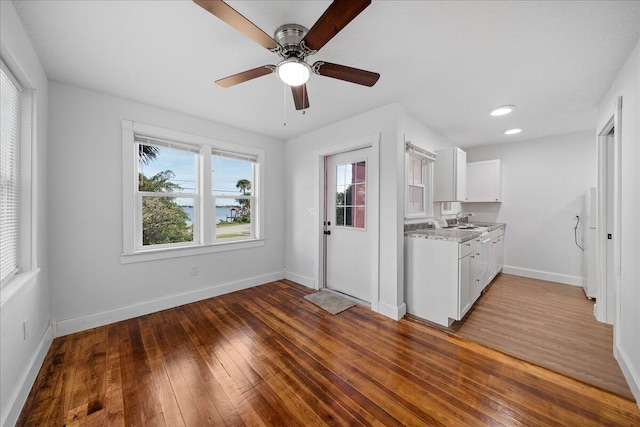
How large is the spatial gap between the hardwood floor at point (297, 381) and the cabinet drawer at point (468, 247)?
85 cm

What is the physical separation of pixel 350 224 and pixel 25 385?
321cm

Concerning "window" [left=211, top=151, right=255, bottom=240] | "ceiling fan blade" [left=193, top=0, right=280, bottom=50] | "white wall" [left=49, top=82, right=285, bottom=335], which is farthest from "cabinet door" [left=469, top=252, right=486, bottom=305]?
"white wall" [left=49, top=82, right=285, bottom=335]

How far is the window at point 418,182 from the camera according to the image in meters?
3.16

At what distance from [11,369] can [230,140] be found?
299cm

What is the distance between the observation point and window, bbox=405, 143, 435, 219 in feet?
10.4

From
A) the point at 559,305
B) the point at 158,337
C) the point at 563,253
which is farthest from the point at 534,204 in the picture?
the point at 158,337

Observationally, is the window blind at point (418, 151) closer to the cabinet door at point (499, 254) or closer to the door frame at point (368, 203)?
the door frame at point (368, 203)

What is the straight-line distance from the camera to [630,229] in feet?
5.89

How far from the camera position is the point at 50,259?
7.68ft

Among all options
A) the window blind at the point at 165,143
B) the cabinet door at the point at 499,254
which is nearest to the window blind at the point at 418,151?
the cabinet door at the point at 499,254

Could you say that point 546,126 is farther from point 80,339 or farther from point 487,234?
point 80,339

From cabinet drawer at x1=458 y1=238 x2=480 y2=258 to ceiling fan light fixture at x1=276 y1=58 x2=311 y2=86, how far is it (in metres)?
2.22

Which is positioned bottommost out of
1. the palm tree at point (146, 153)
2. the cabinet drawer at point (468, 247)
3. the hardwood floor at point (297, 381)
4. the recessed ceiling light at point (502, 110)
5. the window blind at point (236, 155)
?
the hardwood floor at point (297, 381)

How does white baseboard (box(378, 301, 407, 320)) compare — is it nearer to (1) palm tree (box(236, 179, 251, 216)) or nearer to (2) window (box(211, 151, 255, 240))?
(2) window (box(211, 151, 255, 240))
